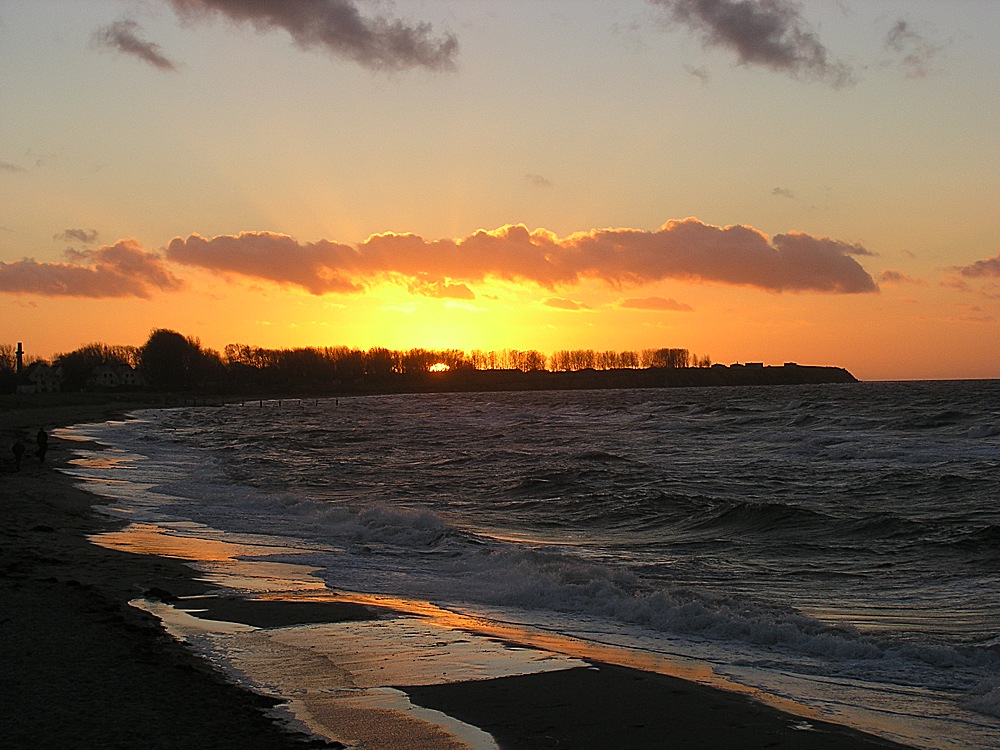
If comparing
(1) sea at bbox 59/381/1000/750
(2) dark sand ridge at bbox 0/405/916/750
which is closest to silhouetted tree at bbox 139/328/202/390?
(1) sea at bbox 59/381/1000/750

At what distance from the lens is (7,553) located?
44.7ft

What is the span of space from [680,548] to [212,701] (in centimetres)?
1188

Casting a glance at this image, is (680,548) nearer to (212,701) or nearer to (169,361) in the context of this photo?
(212,701)

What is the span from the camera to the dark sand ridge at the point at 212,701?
6227mm

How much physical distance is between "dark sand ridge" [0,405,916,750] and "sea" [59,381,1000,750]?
2.19 ft

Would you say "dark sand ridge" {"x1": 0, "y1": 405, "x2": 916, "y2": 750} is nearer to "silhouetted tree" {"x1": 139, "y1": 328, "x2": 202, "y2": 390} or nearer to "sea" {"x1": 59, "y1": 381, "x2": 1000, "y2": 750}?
"sea" {"x1": 59, "y1": 381, "x2": 1000, "y2": 750}

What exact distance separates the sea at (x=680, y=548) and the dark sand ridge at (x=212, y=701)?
2.19 feet

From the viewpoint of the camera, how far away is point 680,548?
17281mm

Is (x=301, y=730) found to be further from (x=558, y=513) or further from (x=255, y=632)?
(x=558, y=513)

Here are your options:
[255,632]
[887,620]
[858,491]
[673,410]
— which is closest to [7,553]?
[255,632]

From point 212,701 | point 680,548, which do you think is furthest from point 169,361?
point 212,701

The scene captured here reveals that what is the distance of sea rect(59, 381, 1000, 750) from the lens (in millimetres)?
Answer: 9102

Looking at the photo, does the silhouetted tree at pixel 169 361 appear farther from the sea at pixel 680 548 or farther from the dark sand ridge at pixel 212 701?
the dark sand ridge at pixel 212 701

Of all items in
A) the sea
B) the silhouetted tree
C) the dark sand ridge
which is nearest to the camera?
the dark sand ridge
